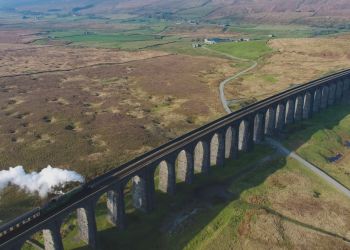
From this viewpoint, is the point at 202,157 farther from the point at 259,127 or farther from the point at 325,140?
the point at 325,140

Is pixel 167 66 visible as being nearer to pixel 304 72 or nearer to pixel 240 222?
pixel 304 72

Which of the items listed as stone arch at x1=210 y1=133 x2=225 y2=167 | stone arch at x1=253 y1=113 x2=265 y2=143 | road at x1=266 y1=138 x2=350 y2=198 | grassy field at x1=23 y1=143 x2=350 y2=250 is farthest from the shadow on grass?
stone arch at x1=253 y1=113 x2=265 y2=143

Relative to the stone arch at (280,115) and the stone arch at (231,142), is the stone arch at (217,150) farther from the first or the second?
the stone arch at (280,115)

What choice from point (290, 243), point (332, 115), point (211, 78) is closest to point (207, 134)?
point (290, 243)

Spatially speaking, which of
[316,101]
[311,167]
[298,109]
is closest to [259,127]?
[311,167]

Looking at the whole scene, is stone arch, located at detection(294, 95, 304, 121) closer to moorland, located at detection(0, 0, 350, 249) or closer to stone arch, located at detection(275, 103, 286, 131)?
moorland, located at detection(0, 0, 350, 249)
